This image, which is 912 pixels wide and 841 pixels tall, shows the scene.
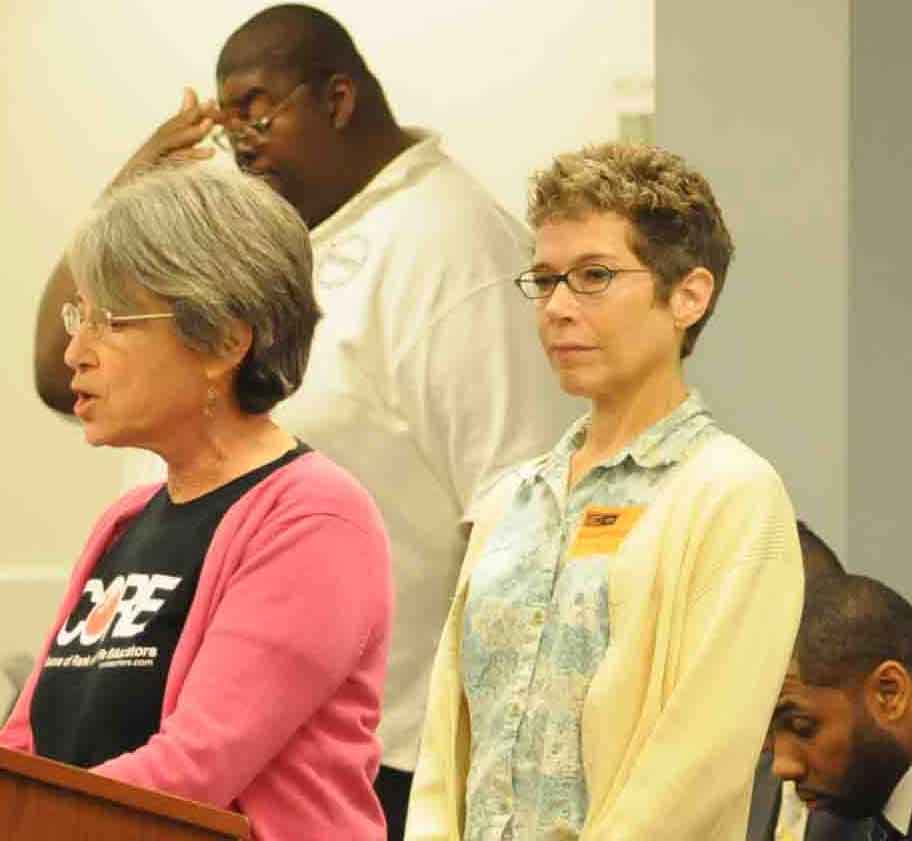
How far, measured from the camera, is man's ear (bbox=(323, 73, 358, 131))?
4.82 meters

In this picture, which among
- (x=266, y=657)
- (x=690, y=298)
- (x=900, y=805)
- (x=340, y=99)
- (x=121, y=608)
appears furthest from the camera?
(x=340, y=99)

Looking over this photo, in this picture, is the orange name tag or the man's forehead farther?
the man's forehead

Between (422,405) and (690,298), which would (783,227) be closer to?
(422,405)

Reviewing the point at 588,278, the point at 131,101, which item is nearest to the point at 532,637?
the point at 588,278

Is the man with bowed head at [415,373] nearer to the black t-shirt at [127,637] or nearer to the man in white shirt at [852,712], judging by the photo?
the man in white shirt at [852,712]

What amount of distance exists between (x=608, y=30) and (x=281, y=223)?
2.18 m

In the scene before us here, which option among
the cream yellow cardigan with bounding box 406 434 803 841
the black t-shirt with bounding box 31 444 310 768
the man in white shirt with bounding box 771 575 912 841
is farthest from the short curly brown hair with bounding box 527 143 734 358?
the man in white shirt with bounding box 771 575 912 841

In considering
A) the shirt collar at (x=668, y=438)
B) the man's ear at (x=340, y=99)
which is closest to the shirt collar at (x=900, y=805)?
the shirt collar at (x=668, y=438)

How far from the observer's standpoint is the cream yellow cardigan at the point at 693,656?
280 cm

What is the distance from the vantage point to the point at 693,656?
283cm

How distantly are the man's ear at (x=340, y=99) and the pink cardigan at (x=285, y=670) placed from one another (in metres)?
2.21

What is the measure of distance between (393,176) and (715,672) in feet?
6.94

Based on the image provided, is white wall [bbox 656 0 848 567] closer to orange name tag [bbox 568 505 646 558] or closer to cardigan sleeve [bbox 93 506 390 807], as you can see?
orange name tag [bbox 568 505 646 558]

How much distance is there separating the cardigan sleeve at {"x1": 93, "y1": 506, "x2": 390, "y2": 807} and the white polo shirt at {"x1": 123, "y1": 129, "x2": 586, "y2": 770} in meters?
1.85
